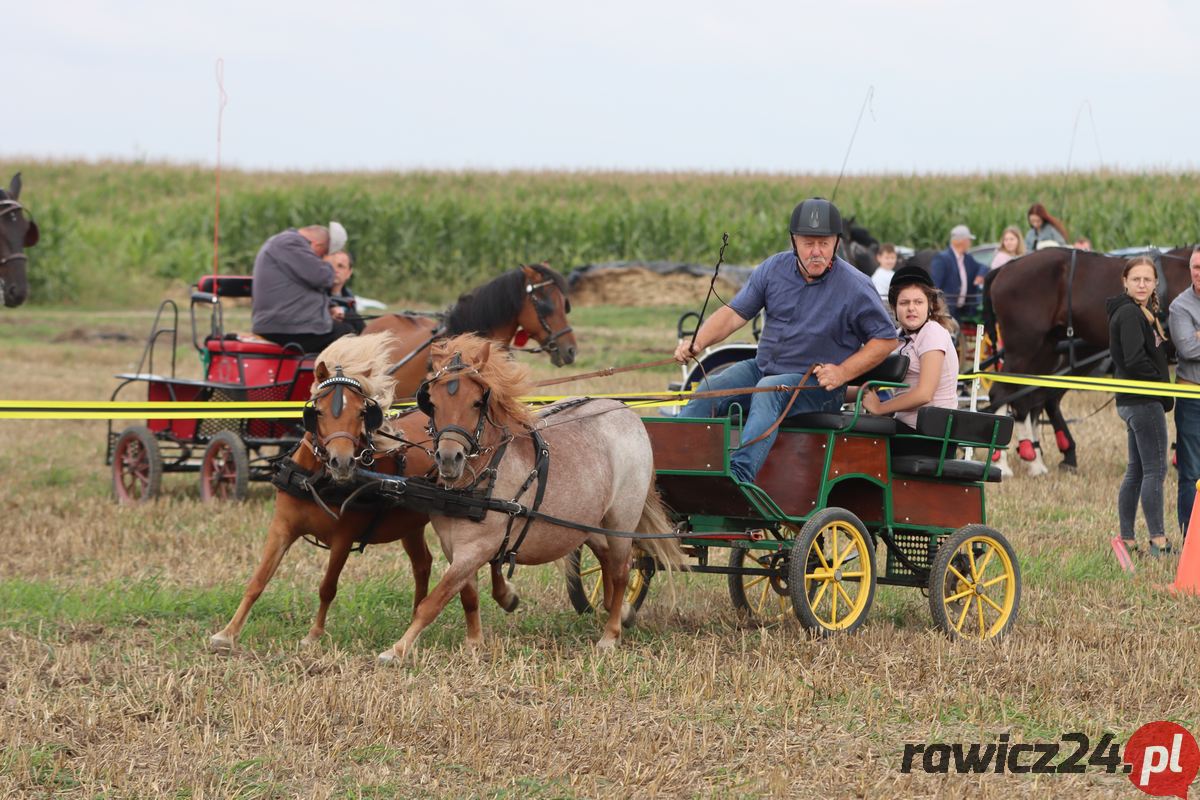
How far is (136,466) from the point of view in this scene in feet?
37.9

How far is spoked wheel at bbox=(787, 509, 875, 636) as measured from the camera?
6699 mm

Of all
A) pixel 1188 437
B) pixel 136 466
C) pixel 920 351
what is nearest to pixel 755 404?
pixel 920 351

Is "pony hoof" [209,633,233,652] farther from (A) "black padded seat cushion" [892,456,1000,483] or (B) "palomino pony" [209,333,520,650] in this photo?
(A) "black padded seat cushion" [892,456,1000,483]

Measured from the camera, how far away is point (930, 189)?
36688 mm

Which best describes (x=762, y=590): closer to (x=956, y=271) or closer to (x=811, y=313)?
(x=811, y=313)

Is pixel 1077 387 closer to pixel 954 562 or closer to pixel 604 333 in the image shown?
pixel 954 562

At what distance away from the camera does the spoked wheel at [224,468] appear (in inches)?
428

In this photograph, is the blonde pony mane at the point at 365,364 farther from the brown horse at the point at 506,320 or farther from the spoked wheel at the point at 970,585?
the brown horse at the point at 506,320

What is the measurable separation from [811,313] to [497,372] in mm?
1677

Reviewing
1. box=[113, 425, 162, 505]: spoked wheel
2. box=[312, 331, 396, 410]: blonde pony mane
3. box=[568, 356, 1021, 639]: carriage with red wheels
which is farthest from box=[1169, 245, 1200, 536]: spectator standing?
box=[113, 425, 162, 505]: spoked wheel

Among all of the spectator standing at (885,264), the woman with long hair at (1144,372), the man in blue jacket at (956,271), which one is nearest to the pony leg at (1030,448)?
the spectator standing at (885,264)

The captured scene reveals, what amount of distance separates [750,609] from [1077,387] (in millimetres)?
3305

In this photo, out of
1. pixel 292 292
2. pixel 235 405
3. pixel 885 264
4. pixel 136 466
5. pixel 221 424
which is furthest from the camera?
pixel 885 264

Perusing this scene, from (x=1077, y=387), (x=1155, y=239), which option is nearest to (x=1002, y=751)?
(x=1077, y=387)
